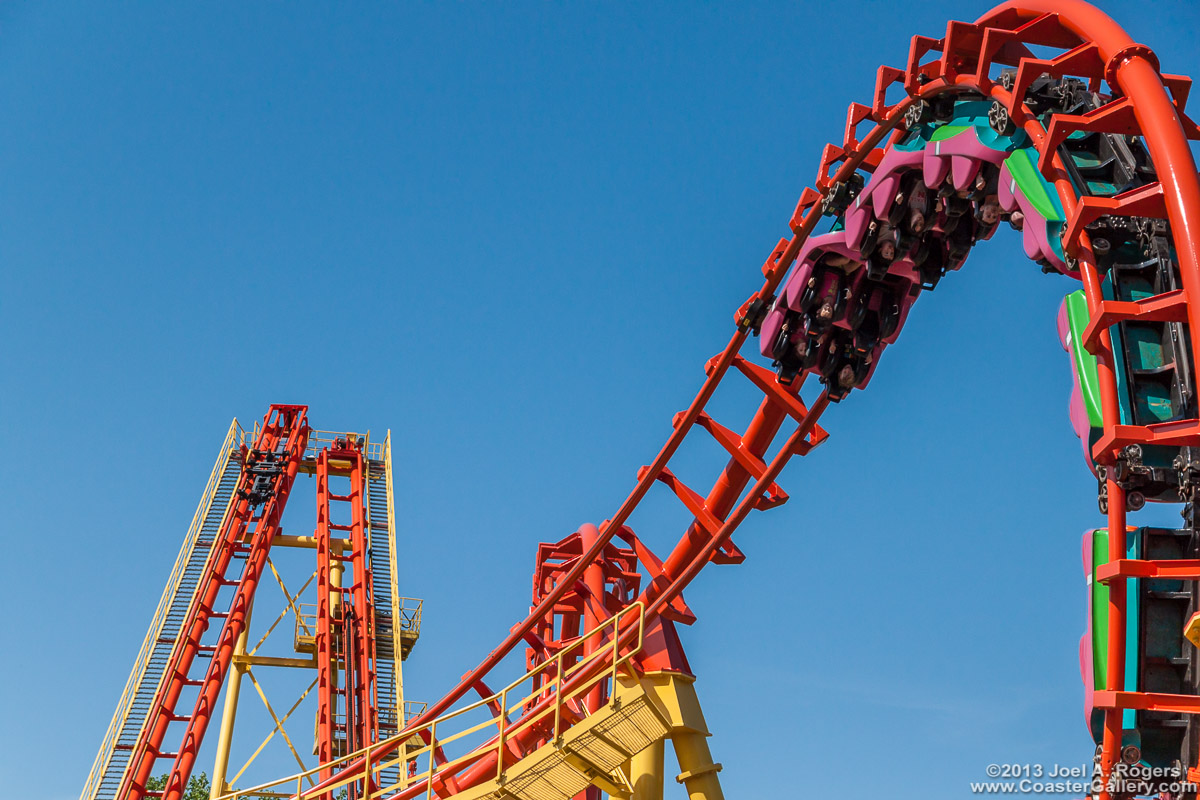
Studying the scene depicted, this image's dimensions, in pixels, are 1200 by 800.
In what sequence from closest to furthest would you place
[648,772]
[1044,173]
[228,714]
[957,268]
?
1. [1044,173]
2. [957,268]
3. [648,772]
4. [228,714]

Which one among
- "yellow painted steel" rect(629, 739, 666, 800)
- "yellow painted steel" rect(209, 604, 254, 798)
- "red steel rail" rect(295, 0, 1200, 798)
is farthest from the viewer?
"yellow painted steel" rect(209, 604, 254, 798)

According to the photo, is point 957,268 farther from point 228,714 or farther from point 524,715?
point 228,714

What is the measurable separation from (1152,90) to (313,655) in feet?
60.1

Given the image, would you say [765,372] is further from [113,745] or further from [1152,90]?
[113,745]

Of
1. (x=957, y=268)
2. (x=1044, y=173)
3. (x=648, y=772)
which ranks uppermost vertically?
(x=957, y=268)

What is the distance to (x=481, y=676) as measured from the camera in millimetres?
12977

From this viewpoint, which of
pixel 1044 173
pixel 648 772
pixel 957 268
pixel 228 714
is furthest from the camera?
pixel 228 714

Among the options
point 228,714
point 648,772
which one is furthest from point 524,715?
point 228,714

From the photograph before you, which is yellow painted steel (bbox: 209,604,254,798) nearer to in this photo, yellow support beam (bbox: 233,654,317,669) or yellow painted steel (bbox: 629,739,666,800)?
yellow support beam (bbox: 233,654,317,669)

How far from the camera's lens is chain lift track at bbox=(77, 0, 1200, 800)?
5.93 metres

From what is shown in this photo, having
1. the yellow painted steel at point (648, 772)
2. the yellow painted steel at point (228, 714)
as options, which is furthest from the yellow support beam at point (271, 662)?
the yellow painted steel at point (648, 772)

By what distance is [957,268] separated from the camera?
957 cm

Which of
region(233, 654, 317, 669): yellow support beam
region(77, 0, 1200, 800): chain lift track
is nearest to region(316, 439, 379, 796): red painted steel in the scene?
region(233, 654, 317, 669): yellow support beam

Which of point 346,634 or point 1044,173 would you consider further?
point 346,634
